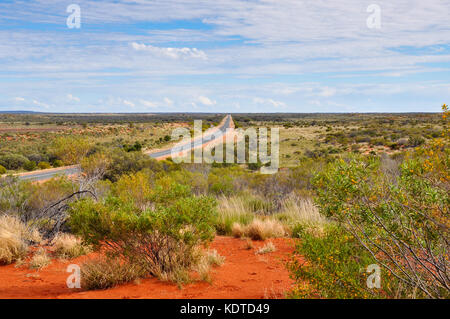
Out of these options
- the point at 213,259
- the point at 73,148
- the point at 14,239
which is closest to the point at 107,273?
the point at 213,259

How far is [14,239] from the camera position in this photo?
25.9 ft

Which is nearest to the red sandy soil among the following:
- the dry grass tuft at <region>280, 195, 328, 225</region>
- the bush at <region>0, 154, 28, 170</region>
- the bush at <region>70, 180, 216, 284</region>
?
the bush at <region>70, 180, 216, 284</region>

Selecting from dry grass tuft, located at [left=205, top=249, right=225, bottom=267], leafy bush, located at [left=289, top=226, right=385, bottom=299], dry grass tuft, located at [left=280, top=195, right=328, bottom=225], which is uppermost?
leafy bush, located at [left=289, top=226, right=385, bottom=299]

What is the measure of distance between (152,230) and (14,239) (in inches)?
152

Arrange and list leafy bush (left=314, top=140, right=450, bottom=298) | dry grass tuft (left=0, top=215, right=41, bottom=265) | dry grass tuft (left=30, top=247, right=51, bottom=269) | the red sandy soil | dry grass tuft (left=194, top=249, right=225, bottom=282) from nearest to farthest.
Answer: leafy bush (left=314, top=140, right=450, bottom=298), the red sandy soil, dry grass tuft (left=194, top=249, right=225, bottom=282), dry grass tuft (left=30, top=247, right=51, bottom=269), dry grass tuft (left=0, top=215, right=41, bottom=265)

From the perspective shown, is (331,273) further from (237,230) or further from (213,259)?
(237,230)

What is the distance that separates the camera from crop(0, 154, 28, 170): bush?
2794 cm

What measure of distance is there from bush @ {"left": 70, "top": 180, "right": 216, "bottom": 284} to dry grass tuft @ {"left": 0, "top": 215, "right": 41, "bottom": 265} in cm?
246

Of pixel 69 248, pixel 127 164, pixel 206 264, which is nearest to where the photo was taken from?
pixel 206 264

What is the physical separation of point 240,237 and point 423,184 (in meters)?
5.80

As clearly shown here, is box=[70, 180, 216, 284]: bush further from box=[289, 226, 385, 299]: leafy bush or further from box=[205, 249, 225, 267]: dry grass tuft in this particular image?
box=[289, 226, 385, 299]: leafy bush

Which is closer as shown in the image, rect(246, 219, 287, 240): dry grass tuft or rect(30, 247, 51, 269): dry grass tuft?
rect(30, 247, 51, 269): dry grass tuft

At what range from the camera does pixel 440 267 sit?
4098 mm
